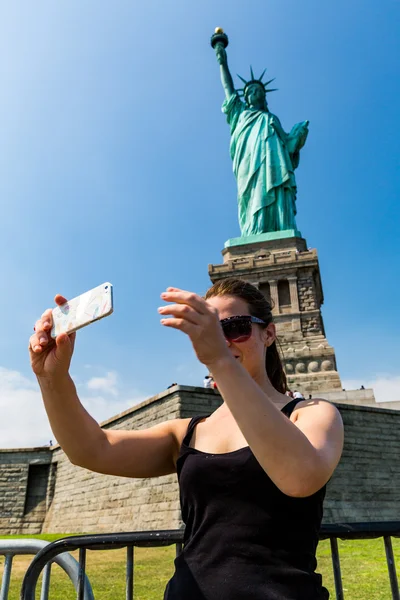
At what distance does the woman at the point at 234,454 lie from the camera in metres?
1.29

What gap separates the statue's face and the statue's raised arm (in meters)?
1.18

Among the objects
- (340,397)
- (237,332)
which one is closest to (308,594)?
(237,332)

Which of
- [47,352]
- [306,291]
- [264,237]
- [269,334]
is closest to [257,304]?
[269,334]

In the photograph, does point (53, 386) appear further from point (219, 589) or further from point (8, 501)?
point (8, 501)

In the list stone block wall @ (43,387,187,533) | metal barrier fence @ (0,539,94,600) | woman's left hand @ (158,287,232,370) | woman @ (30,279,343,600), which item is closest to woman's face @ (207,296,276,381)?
woman @ (30,279,343,600)

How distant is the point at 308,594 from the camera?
138 cm

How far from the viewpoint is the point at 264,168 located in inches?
1156

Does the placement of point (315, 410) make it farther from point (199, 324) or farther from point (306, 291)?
point (306, 291)

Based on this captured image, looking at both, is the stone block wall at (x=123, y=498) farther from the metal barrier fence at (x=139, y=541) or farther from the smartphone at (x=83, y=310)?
the smartphone at (x=83, y=310)

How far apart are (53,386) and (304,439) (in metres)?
1.01

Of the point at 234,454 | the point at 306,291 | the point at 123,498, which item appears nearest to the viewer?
the point at 234,454

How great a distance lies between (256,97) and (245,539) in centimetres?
3375

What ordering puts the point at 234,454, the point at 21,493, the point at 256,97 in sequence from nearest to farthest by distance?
the point at 234,454, the point at 21,493, the point at 256,97

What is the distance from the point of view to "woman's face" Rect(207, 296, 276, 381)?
5.88ft
